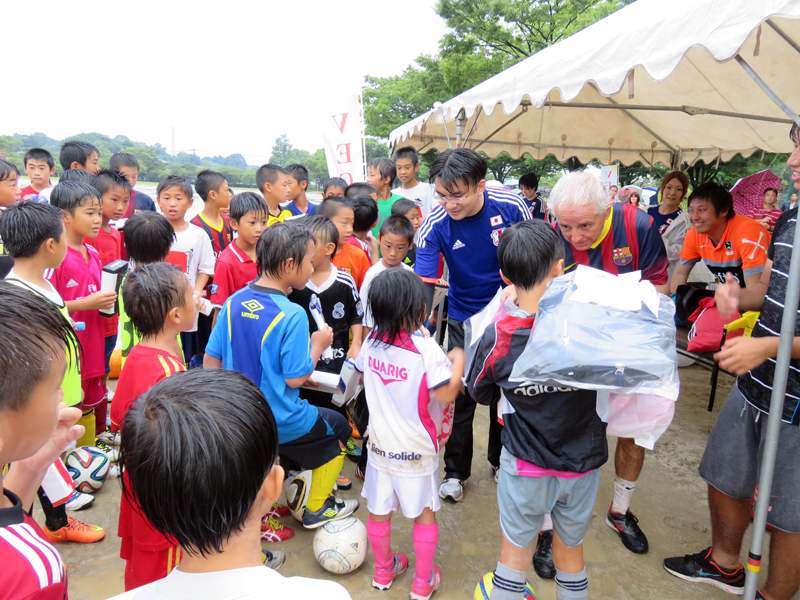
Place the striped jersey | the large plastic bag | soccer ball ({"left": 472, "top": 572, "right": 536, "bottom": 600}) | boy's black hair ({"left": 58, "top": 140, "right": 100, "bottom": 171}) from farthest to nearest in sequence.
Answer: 1. boy's black hair ({"left": 58, "top": 140, "right": 100, "bottom": 171})
2. the striped jersey
3. soccer ball ({"left": 472, "top": 572, "right": 536, "bottom": 600})
4. the large plastic bag

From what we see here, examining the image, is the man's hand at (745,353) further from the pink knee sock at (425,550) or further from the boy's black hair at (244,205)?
the boy's black hair at (244,205)

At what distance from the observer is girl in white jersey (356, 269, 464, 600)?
199 centimetres

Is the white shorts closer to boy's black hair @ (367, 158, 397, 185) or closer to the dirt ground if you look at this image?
the dirt ground

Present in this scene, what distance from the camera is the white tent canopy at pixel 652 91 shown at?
5.92 feet

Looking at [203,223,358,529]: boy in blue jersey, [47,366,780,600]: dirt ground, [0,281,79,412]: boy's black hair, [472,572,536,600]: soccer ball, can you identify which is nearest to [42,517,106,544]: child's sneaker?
[47,366,780,600]: dirt ground

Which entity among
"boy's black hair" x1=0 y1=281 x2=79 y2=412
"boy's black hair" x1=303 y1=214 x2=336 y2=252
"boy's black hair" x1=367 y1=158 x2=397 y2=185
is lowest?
"boy's black hair" x1=0 y1=281 x2=79 y2=412

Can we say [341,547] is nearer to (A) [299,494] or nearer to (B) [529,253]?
(A) [299,494]

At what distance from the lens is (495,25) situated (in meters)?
16.9

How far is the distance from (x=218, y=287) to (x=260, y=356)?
130 cm

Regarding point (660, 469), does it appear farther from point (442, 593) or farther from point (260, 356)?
point (260, 356)

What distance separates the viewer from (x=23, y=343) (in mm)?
878

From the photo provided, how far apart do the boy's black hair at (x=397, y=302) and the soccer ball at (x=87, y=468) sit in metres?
2.08

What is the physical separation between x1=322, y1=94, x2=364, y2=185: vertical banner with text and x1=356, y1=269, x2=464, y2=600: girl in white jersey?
5.10 meters

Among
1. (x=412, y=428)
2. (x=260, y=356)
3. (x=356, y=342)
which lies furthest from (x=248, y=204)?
(x=412, y=428)
